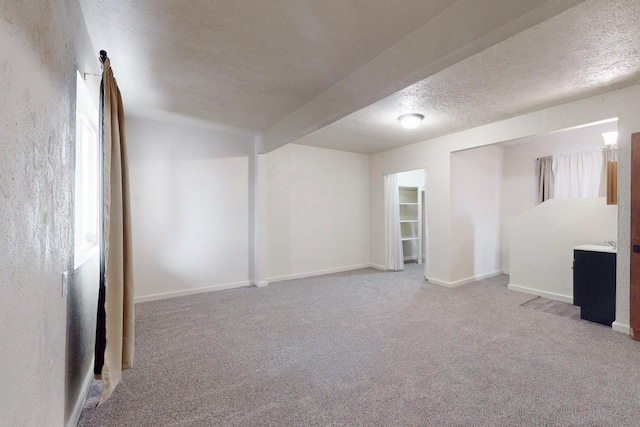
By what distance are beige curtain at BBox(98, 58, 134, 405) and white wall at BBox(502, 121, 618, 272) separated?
19.8 ft

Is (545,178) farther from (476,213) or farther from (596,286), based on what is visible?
(596,286)

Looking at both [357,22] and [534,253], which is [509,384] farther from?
[534,253]

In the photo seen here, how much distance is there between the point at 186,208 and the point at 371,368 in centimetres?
336

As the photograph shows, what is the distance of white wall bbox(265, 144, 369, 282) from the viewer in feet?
17.4

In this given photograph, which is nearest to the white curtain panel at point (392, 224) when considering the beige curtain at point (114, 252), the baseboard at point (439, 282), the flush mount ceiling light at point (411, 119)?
the baseboard at point (439, 282)

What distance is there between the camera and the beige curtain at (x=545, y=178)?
511 cm

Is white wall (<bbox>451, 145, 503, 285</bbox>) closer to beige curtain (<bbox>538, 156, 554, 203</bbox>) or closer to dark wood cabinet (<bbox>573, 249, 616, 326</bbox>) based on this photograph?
beige curtain (<bbox>538, 156, 554, 203</bbox>)

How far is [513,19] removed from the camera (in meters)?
1.50

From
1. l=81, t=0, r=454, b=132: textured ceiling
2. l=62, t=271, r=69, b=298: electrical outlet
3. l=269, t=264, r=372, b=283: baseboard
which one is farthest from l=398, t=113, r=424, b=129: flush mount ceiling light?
l=62, t=271, r=69, b=298: electrical outlet

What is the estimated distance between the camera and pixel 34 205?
1134mm

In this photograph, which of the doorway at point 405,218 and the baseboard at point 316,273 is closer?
the baseboard at point 316,273

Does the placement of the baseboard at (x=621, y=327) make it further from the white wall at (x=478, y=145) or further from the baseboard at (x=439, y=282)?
the baseboard at (x=439, y=282)

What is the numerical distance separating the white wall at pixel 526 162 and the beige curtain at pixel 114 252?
6.03m

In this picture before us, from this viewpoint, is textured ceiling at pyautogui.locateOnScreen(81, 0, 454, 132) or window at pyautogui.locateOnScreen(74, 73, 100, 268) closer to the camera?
textured ceiling at pyautogui.locateOnScreen(81, 0, 454, 132)
